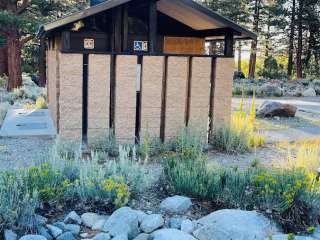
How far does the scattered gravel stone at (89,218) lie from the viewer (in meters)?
4.50

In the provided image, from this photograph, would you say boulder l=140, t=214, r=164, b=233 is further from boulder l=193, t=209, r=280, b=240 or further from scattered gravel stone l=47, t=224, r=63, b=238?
scattered gravel stone l=47, t=224, r=63, b=238

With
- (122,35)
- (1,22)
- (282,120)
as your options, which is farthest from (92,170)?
(1,22)

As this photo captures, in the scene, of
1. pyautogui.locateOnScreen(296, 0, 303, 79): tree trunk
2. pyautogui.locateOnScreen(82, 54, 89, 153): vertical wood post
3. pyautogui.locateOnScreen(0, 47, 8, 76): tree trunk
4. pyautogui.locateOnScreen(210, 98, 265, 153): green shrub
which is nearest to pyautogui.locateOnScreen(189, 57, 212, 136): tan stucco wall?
pyautogui.locateOnScreen(210, 98, 265, 153): green shrub

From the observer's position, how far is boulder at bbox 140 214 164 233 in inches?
173

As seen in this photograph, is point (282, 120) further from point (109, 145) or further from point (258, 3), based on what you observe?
point (258, 3)

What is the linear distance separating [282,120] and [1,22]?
10.2m

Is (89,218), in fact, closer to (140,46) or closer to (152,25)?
(152,25)

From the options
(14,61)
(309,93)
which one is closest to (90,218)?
(14,61)

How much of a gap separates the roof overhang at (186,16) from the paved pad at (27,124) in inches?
77.6

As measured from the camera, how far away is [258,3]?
32.8 metres

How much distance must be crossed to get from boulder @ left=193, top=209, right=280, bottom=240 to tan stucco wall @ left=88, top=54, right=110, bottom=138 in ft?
12.4

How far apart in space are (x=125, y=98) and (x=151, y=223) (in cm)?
388

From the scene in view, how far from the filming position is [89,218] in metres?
4.54

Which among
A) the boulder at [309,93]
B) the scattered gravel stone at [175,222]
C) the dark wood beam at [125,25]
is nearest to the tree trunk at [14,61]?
the dark wood beam at [125,25]
